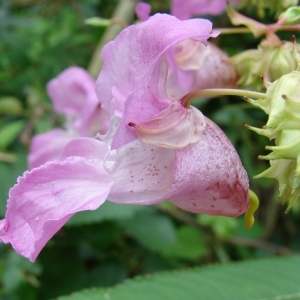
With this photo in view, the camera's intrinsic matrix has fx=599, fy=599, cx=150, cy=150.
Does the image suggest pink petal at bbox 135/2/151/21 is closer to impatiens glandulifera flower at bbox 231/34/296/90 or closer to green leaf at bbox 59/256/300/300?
impatiens glandulifera flower at bbox 231/34/296/90

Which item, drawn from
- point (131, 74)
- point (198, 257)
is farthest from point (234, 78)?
point (198, 257)

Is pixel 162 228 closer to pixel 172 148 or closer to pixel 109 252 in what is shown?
pixel 109 252

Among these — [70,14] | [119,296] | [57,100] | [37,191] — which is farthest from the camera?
[70,14]

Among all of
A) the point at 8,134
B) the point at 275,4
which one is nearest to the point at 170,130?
the point at 275,4

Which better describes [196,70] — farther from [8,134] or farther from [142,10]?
[8,134]

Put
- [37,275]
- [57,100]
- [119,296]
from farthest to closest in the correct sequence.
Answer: [37,275], [57,100], [119,296]

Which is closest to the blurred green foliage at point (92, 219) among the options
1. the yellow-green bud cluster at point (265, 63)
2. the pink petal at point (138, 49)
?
the yellow-green bud cluster at point (265, 63)
